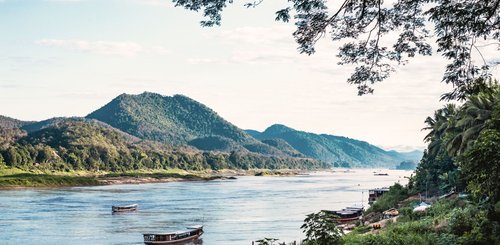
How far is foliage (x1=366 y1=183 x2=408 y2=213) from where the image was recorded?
6981 cm

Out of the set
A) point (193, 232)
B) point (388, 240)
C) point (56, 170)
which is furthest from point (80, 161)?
point (388, 240)

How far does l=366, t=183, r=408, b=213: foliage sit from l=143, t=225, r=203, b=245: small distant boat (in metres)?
24.4

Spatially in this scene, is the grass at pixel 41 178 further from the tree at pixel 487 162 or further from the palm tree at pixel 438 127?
the tree at pixel 487 162

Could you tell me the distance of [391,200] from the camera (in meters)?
72.9

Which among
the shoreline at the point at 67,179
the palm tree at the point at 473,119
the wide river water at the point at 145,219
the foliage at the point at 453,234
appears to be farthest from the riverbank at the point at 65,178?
the foliage at the point at 453,234

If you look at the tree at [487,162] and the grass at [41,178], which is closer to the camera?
the tree at [487,162]

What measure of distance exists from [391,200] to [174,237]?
32.0m

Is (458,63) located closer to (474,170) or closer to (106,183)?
(474,170)

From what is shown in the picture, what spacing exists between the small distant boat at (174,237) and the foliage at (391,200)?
2443 cm

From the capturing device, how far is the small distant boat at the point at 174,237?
170 ft

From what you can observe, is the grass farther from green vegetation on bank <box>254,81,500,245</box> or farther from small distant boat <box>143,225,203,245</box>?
green vegetation on bank <box>254,81,500,245</box>

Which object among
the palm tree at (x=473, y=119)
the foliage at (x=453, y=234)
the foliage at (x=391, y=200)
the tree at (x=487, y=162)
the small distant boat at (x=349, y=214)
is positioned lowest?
the small distant boat at (x=349, y=214)

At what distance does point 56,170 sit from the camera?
16662cm

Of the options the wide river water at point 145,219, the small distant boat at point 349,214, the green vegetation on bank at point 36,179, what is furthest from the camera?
the green vegetation on bank at point 36,179
